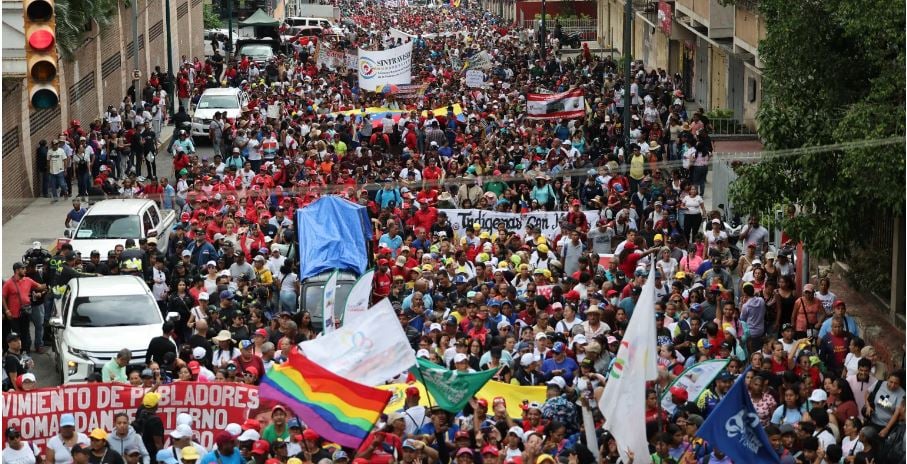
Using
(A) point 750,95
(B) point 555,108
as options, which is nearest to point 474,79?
(A) point 750,95

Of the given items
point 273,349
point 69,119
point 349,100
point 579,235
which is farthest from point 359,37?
point 273,349

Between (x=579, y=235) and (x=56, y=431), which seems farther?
(x=579, y=235)

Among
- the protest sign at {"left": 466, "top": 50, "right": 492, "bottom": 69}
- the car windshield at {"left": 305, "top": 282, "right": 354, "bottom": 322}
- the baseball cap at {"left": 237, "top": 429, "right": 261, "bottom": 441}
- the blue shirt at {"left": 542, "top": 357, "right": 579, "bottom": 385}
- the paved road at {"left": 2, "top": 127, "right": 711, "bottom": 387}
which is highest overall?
the protest sign at {"left": 466, "top": 50, "right": 492, "bottom": 69}

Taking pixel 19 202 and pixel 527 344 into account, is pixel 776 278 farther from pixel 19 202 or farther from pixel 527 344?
pixel 19 202

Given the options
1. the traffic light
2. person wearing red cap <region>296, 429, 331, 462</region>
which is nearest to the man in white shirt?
person wearing red cap <region>296, 429, 331, 462</region>

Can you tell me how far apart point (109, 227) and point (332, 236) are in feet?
14.2

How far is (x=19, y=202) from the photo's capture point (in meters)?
31.2

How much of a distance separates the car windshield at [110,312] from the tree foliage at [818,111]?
6.39 meters

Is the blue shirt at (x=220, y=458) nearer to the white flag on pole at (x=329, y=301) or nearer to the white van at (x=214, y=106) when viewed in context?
the white flag on pole at (x=329, y=301)

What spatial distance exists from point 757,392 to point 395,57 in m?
26.7

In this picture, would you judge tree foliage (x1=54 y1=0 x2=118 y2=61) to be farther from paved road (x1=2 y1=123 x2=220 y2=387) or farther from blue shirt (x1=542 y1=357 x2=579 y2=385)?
blue shirt (x1=542 y1=357 x2=579 y2=385)

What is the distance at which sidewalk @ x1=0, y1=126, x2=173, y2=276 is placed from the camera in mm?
27619

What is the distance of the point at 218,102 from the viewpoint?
1575 inches

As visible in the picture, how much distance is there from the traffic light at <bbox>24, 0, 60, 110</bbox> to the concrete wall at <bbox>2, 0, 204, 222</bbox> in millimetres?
17066
